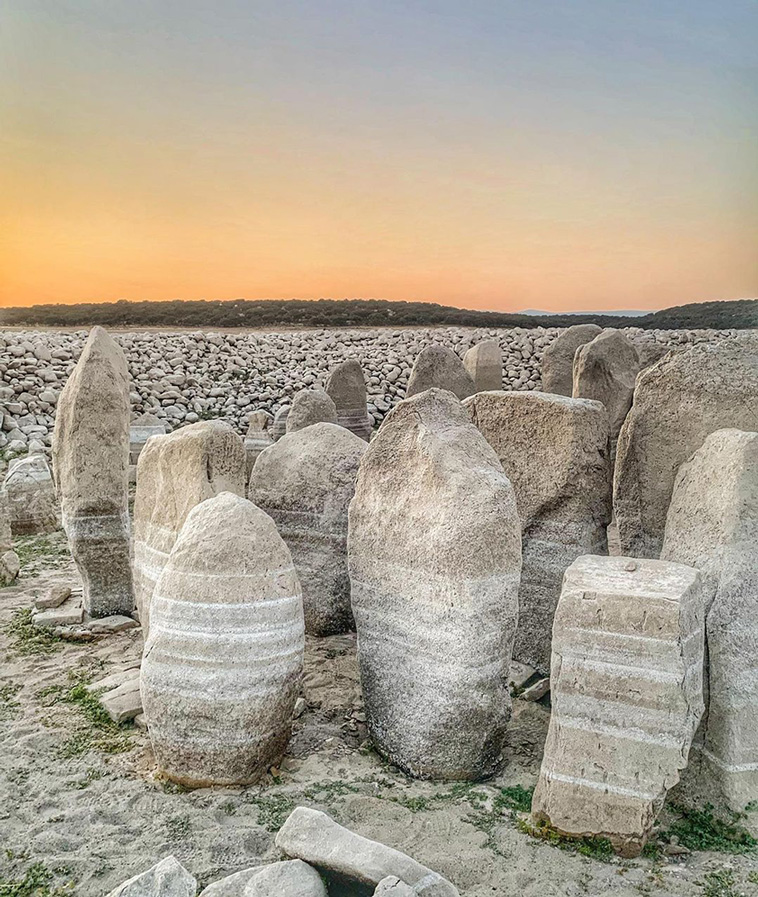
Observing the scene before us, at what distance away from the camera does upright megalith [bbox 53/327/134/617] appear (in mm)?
6152

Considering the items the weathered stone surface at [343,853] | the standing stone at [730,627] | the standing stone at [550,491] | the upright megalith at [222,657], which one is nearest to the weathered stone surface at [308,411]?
the standing stone at [550,491]

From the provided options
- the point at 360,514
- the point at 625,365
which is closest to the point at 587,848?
the point at 360,514

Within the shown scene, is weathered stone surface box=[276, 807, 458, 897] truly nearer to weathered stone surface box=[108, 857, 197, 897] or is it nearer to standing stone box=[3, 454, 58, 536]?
weathered stone surface box=[108, 857, 197, 897]

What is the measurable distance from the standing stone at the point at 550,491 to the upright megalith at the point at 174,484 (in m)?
1.73

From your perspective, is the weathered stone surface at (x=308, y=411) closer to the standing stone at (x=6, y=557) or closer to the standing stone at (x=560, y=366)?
the standing stone at (x=6, y=557)

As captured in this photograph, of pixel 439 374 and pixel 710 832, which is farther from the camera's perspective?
pixel 439 374

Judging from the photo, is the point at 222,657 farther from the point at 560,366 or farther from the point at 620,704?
the point at 560,366

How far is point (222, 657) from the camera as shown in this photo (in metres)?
3.78

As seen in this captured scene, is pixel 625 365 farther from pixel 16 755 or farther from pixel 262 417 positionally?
pixel 16 755

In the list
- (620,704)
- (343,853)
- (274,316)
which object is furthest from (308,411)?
(274,316)

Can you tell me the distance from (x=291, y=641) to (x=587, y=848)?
5.08 feet

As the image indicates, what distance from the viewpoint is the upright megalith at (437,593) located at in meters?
3.86

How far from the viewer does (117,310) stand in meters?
34.9

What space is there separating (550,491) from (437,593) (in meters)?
1.53
